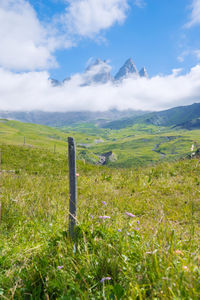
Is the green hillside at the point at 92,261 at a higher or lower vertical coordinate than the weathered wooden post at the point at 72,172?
lower

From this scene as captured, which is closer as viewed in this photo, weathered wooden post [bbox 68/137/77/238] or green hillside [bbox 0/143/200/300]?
green hillside [bbox 0/143/200/300]

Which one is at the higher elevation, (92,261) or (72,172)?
(72,172)

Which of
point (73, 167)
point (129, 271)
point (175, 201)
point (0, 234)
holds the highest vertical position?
point (73, 167)

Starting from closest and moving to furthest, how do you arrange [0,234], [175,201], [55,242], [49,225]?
[55,242], [0,234], [49,225], [175,201]

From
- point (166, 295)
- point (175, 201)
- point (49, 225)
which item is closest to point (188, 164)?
point (175, 201)

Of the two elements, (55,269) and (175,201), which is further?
(175,201)

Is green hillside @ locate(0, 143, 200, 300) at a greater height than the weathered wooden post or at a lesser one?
lesser

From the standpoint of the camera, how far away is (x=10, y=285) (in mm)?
2672

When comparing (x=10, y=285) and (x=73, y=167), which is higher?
(x=73, y=167)

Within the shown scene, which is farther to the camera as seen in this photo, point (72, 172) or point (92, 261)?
point (72, 172)

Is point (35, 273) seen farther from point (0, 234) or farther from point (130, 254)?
point (0, 234)

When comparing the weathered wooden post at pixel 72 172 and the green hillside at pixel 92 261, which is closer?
the green hillside at pixel 92 261

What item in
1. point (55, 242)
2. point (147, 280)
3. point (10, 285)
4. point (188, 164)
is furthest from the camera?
point (188, 164)

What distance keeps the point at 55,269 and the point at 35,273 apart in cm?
31
